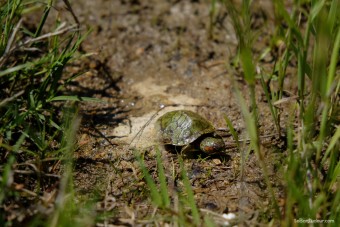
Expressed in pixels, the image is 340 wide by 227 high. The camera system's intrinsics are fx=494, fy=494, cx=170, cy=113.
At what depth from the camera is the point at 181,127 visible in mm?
2994

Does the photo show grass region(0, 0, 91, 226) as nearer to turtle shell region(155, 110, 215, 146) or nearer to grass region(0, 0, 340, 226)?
grass region(0, 0, 340, 226)

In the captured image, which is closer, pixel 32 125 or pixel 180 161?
pixel 180 161

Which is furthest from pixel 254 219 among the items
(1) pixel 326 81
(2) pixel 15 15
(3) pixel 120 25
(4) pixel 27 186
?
(3) pixel 120 25

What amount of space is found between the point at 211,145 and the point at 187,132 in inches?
7.7

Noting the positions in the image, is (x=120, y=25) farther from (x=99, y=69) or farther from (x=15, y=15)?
(x=15, y=15)

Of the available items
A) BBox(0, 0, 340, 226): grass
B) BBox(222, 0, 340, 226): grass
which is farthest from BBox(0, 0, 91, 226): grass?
BBox(222, 0, 340, 226): grass

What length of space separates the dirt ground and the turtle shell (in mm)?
94

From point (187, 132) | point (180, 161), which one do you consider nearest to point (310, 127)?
point (180, 161)

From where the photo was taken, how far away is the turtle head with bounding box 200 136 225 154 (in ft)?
9.39

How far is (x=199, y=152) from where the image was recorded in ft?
9.86

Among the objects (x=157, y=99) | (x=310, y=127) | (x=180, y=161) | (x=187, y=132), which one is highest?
(x=157, y=99)

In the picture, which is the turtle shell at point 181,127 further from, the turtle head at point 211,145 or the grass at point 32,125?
the grass at point 32,125

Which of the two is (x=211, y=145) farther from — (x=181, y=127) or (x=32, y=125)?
(x=32, y=125)

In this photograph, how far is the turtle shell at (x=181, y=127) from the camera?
2.96 metres
